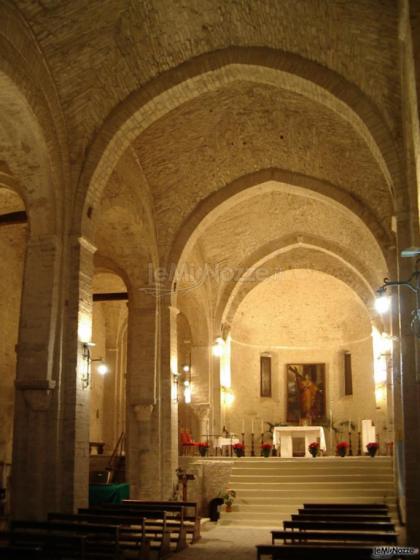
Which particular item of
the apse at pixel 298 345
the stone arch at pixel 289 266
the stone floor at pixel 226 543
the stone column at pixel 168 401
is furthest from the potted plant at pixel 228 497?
the apse at pixel 298 345

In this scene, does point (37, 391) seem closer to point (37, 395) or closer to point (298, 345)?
point (37, 395)

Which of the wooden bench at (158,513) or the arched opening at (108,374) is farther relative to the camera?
the arched opening at (108,374)

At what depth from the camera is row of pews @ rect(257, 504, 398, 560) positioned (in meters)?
8.12

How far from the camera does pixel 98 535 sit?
9812 mm

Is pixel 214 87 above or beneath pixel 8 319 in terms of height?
above

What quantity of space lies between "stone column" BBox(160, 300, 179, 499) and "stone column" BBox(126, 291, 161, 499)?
229 mm

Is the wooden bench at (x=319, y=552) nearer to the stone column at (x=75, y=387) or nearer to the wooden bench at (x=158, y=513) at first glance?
the wooden bench at (x=158, y=513)

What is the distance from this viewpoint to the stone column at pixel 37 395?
1159cm

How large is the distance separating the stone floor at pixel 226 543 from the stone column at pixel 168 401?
5.58 feet

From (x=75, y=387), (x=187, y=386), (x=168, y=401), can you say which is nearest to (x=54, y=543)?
(x=75, y=387)

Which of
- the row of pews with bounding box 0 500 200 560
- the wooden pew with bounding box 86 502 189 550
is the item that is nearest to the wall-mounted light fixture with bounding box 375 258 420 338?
the row of pews with bounding box 0 500 200 560

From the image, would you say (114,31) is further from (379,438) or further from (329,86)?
(379,438)

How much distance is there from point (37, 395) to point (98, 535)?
2.99 metres

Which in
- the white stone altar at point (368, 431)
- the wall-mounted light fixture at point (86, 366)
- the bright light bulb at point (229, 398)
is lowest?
the white stone altar at point (368, 431)
